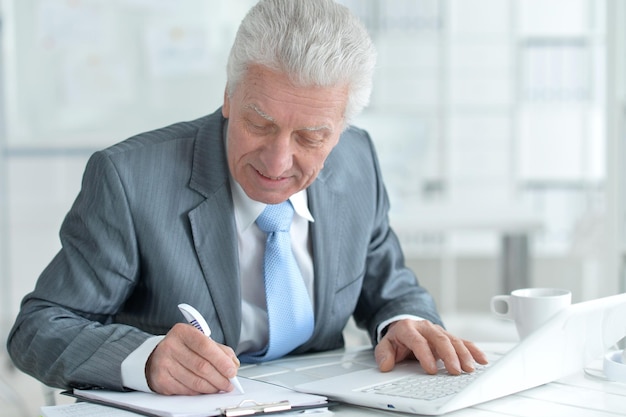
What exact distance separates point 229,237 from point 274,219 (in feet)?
Result: 0.31

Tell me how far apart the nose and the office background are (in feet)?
7.71

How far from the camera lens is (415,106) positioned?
4.65m

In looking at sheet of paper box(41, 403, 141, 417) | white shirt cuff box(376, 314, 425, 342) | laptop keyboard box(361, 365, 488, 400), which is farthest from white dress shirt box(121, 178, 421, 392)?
sheet of paper box(41, 403, 141, 417)

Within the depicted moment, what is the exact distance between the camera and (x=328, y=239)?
56.5 inches

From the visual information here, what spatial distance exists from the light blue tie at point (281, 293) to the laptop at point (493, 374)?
11 cm

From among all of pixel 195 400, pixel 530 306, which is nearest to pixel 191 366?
pixel 195 400

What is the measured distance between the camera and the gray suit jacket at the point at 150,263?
1.21 metres

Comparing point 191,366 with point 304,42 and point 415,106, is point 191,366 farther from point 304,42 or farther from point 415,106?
point 415,106

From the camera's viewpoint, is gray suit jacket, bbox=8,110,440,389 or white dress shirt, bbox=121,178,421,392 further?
white dress shirt, bbox=121,178,421,392

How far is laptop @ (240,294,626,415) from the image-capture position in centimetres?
99

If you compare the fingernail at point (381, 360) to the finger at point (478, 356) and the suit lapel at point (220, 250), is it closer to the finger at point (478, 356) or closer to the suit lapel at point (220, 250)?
the finger at point (478, 356)

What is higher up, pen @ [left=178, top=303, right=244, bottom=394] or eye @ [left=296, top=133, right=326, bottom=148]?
eye @ [left=296, top=133, right=326, bottom=148]

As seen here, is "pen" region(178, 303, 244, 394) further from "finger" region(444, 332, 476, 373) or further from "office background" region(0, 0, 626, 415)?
"office background" region(0, 0, 626, 415)

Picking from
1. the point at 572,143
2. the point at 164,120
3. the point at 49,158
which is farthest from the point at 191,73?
the point at 572,143
